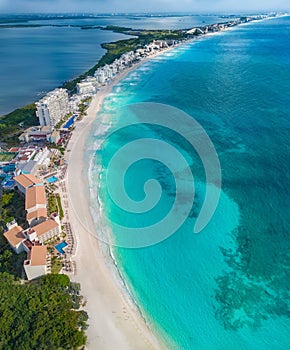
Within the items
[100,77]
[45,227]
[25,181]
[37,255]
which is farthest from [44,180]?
[100,77]

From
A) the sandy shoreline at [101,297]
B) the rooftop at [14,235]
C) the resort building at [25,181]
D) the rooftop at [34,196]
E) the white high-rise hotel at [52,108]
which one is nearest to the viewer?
the sandy shoreline at [101,297]

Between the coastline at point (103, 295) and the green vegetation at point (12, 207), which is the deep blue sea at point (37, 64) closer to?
the green vegetation at point (12, 207)

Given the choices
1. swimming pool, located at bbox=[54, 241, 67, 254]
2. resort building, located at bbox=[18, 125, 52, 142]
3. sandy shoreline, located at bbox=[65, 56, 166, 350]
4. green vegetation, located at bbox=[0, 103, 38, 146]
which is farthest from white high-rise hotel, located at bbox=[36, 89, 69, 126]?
swimming pool, located at bbox=[54, 241, 67, 254]

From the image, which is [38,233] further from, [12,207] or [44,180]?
[44,180]

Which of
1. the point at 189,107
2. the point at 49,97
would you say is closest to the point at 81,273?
the point at 49,97

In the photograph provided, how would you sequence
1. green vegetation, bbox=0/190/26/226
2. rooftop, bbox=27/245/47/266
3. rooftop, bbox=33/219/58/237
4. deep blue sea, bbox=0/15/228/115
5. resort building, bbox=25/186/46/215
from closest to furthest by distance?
rooftop, bbox=27/245/47/266, rooftop, bbox=33/219/58/237, resort building, bbox=25/186/46/215, green vegetation, bbox=0/190/26/226, deep blue sea, bbox=0/15/228/115

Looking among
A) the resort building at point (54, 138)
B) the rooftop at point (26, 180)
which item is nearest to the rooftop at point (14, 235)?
the rooftop at point (26, 180)

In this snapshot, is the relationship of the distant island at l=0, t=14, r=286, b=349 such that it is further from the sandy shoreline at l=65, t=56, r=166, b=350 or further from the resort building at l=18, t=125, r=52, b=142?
the sandy shoreline at l=65, t=56, r=166, b=350
